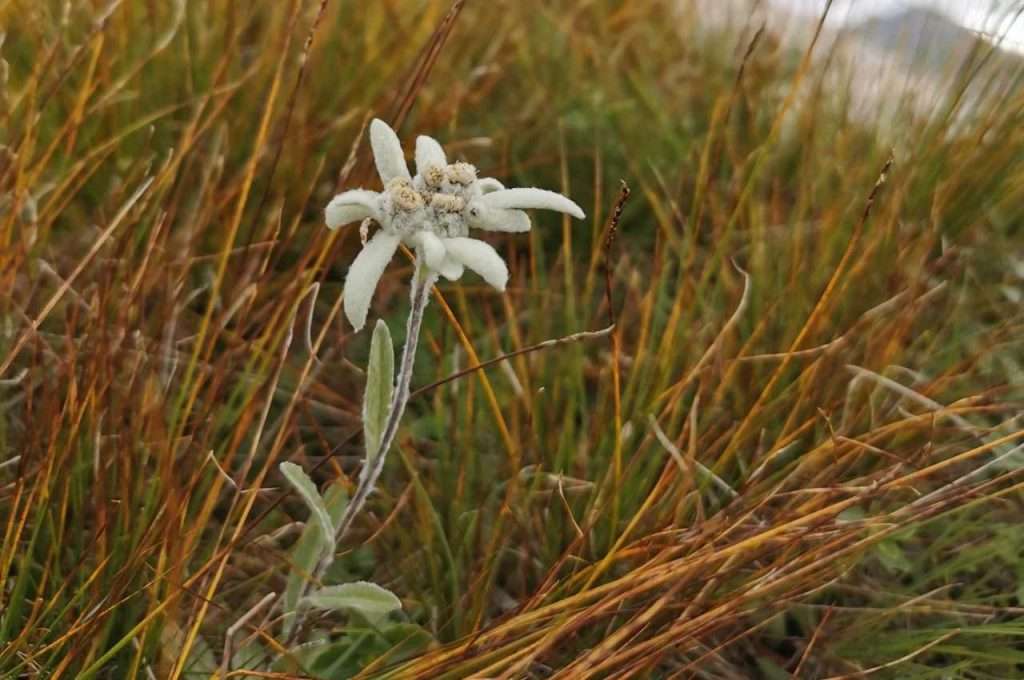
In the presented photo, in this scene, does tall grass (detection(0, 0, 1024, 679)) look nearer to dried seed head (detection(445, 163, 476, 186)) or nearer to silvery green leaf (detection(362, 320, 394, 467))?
silvery green leaf (detection(362, 320, 394, 467))

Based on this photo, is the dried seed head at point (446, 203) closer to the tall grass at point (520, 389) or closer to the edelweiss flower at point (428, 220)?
the edelweiss flower at point (428, 220)

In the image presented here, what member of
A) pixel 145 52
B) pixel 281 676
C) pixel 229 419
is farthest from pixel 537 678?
pixel 145 52

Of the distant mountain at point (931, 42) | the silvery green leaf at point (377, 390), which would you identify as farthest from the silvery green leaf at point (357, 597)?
the distant mountain at point (931, 42)

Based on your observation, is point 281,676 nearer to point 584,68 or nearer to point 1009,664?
point 1009,664

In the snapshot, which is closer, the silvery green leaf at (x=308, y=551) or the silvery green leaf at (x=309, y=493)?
the silvery green leaf at (x=309, y=493)

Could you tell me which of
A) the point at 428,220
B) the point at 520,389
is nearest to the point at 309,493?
the point at 428,220

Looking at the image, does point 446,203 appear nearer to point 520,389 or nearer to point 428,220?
point 428,220
